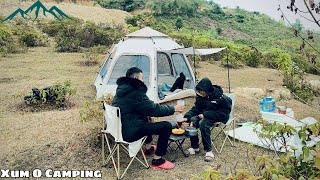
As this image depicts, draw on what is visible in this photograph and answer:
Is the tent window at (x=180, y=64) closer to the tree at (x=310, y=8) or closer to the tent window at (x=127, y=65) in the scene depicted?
the tent window at (x=127, y=65)

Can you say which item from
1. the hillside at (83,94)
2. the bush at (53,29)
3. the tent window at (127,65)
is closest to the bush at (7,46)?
the hillside at (83,94)

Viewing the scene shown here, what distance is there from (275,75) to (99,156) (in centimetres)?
971

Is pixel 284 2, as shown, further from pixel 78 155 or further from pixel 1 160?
pixel 1 160

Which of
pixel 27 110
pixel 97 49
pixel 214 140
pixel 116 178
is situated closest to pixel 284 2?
pixel 116 178

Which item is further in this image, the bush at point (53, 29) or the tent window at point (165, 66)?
the bush at point (53, 29)

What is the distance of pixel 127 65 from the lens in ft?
25.1

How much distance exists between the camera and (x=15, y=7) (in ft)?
83.0

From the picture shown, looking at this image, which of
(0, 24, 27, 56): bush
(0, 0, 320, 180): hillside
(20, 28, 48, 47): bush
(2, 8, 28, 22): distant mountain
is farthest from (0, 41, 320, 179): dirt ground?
(2, 8, 28, 22): distant mountain

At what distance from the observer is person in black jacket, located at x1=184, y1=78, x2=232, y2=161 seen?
4.43m

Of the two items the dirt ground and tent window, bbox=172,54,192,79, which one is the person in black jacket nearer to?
the dirt ground

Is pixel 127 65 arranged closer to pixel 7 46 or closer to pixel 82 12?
pixel 7 46

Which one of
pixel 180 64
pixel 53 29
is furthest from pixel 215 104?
pixel 53 29

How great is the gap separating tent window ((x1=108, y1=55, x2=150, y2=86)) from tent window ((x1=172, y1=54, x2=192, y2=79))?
2.77ft

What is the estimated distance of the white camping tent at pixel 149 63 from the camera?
6.96 m
